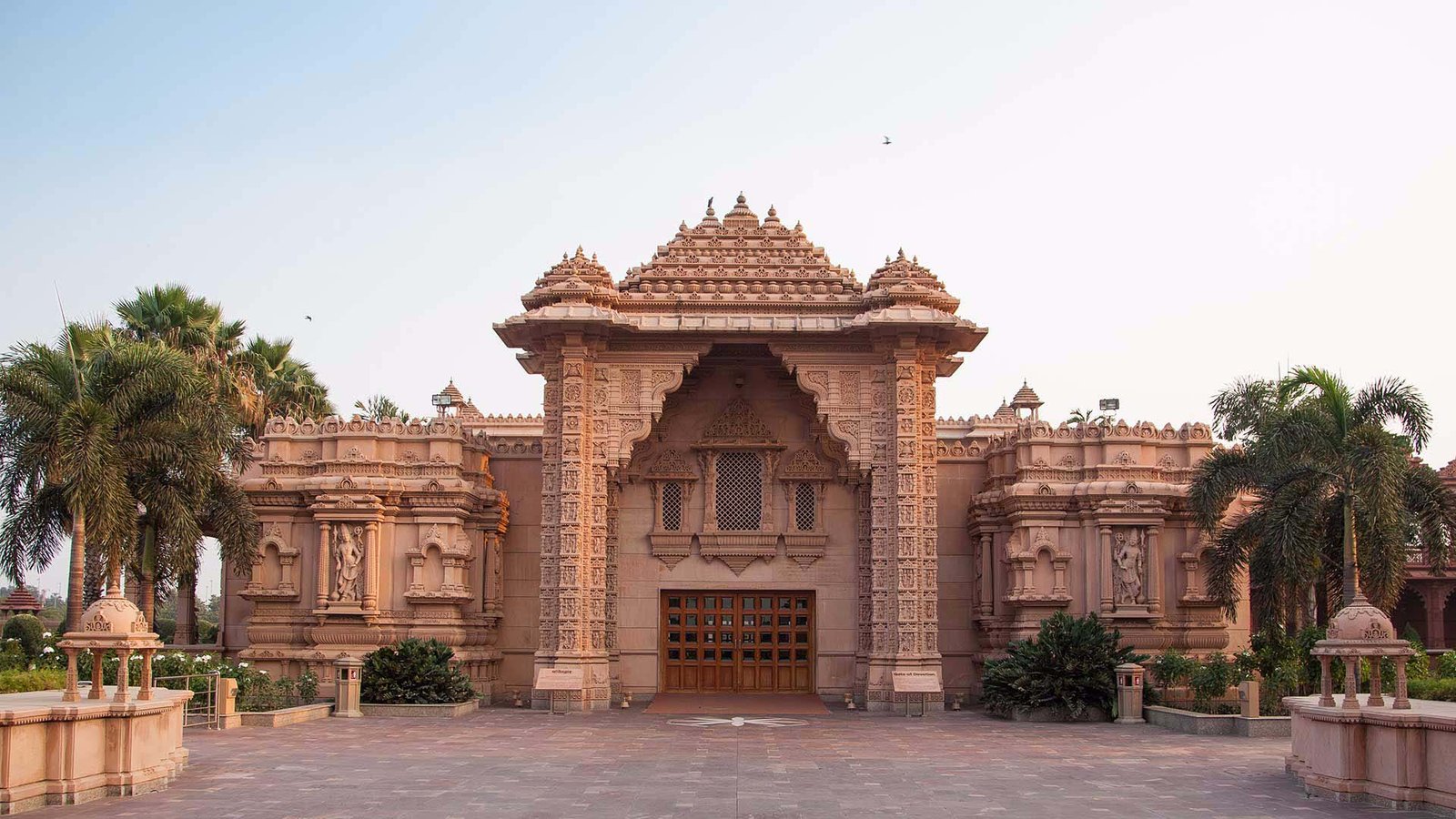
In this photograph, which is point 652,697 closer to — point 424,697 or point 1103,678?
point 424,697

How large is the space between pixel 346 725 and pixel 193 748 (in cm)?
393

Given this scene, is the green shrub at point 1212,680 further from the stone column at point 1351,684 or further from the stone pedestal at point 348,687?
the stone pedestal at point 348,687

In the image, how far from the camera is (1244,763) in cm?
1697

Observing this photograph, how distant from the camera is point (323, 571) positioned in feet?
85.4

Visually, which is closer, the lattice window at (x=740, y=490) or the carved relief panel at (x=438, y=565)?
the carved relief panel at (x=438, y=565)

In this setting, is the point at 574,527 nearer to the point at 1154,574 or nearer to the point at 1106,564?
the point at 1106,564

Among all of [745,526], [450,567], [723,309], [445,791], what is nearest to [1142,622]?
[745,526]

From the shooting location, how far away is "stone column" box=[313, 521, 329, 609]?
2588 cm

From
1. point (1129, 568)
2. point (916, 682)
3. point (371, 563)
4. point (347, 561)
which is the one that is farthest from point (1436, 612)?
point (347, 561)

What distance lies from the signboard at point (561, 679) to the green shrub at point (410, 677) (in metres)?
1.43

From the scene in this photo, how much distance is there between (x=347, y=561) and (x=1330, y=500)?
16660 mm

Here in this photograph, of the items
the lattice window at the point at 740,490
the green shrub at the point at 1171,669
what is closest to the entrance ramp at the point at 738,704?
the lattice window at the point at 740,490

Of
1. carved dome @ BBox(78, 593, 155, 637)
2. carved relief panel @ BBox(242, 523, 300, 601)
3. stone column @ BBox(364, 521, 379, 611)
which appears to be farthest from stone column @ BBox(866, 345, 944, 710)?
carved dome @ BBox(78, 593, 155, 637)

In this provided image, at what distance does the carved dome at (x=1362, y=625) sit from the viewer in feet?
46.8
